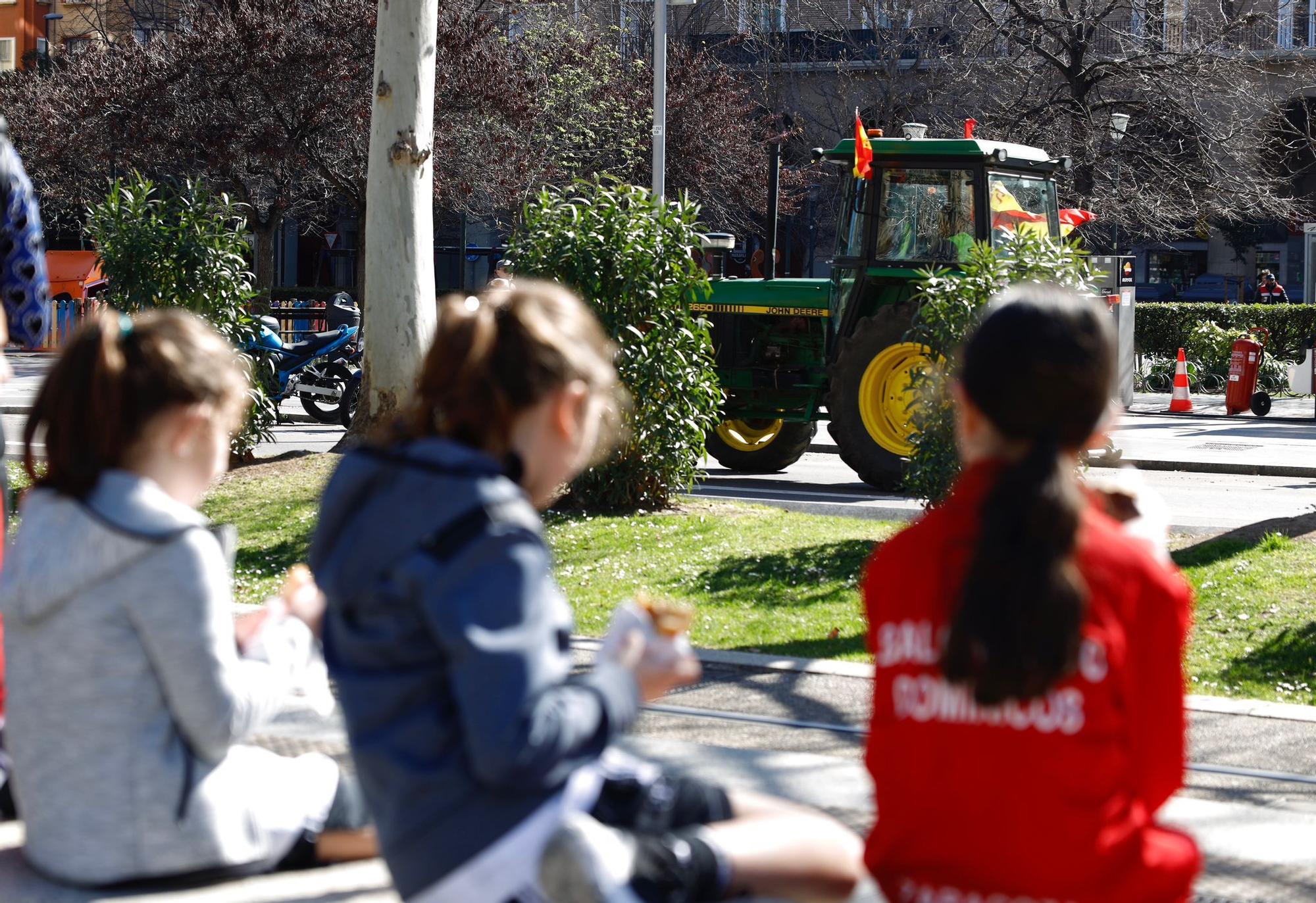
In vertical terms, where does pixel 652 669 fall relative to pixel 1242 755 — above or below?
above

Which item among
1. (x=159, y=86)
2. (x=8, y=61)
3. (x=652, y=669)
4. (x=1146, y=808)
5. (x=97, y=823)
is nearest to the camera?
(x=1146, y=808)

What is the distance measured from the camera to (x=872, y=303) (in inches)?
503

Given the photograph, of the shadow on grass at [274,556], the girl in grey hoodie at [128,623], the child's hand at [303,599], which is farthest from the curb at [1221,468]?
the girl in grey hoodie at [128,623]

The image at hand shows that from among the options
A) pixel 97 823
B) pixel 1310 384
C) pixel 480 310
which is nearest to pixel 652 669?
pixel 480 310

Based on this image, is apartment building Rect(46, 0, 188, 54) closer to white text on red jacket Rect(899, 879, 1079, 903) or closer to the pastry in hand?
the pastry in hand

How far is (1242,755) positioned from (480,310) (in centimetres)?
375

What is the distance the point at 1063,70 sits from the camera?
26672 millimetres

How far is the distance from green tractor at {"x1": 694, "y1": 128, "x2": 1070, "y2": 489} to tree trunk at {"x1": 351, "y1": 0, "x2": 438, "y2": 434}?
8.72 feet

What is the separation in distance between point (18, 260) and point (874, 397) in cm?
909

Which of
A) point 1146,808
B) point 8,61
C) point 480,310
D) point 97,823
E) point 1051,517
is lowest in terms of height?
point 97,823

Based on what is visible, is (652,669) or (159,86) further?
(159,86)

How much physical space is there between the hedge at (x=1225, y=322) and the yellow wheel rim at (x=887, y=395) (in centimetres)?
1355

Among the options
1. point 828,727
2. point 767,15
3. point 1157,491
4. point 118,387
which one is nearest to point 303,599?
point 118,387

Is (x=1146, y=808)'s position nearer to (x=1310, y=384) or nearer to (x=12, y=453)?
(x=12, y=453)
